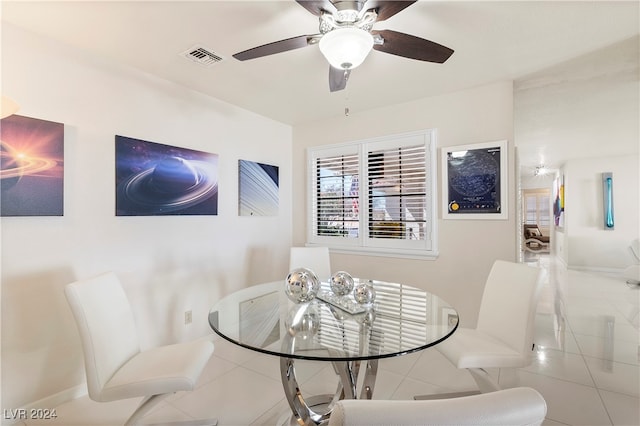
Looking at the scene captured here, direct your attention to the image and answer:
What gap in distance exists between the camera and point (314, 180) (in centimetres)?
386

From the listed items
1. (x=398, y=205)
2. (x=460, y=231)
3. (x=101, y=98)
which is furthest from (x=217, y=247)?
(x=460, y=231)

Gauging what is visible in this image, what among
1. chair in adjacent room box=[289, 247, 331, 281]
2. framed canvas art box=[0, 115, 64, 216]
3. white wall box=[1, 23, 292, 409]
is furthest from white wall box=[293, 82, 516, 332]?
framed canvas art box=[0, 115, 64, 216]

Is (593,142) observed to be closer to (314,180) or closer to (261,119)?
(314,180)

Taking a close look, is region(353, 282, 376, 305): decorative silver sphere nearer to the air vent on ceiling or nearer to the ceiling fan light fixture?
the ceiling fan light fixture

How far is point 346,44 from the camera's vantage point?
4.82 ft

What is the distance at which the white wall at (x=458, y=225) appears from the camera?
2713 mm

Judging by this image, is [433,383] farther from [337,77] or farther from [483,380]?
[337,77]

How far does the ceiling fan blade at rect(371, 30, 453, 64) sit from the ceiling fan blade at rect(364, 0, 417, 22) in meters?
0.11

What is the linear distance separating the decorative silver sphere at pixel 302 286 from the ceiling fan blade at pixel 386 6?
147 cm

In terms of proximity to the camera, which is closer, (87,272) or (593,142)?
(87,272)

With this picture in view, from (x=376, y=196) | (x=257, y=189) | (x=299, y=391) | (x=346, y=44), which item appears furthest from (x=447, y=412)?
(x=257, y=189)

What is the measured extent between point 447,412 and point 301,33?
2.09 meters

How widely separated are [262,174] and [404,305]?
2302 millimetres

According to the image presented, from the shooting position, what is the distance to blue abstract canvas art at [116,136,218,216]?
7.66 feet
